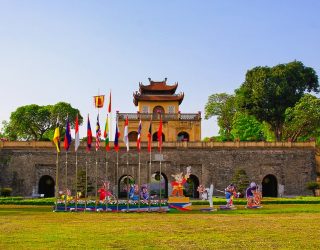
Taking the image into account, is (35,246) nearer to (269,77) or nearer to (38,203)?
(38,203)

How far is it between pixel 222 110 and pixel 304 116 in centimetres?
2598

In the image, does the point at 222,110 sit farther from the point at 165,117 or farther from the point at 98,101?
the point at 98,101

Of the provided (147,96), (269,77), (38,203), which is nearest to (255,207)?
(38,203)

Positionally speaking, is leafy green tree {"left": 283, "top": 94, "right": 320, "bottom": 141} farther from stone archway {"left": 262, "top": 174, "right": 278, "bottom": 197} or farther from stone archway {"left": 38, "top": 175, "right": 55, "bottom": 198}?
stone archway {"left": 38, "top": 175, "right": 55, "bottom": 198}

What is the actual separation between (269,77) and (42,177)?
2757 cm

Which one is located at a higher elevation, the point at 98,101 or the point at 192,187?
the point at 98,101

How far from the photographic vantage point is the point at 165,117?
56406 mm

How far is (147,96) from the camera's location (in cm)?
5931

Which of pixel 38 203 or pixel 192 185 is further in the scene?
pixel 192 185

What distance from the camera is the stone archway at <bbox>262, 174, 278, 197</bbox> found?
4831cm

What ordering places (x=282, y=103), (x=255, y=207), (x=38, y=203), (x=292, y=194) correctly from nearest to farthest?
1. (x=255, y=207)
2. (x=38, y=203)
3. (x=292, y=194)
4. (x=282, y=103)

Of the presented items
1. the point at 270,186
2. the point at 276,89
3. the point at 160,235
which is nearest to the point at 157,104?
the point at 276,89

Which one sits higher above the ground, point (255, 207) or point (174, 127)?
point (174, 127)

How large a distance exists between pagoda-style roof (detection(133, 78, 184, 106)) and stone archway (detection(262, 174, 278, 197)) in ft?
51.3
